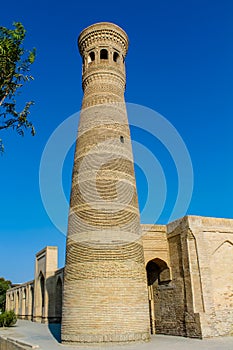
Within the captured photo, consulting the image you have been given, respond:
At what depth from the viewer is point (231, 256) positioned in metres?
13.4

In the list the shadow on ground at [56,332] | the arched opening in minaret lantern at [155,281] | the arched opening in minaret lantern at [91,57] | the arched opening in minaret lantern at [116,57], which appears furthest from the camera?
the arched opening in minaret lantern at [116,57]

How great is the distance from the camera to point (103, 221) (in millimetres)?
11227

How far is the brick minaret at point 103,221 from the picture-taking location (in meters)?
10.3

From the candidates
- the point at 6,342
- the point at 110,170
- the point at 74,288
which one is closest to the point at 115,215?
the point at 110,170

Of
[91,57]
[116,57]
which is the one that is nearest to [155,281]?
[116,57]

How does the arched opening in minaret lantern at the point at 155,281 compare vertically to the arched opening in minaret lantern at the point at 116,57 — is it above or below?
below

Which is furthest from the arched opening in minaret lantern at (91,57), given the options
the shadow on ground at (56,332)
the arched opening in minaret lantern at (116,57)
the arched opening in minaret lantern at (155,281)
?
the shadow on ground at (56,332)

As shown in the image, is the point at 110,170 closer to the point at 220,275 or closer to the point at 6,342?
the point at 220,275

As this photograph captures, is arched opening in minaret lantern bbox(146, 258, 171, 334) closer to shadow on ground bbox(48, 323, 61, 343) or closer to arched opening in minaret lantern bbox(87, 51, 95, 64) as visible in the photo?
shadow on ground bbox(48, 323, 61, 343)

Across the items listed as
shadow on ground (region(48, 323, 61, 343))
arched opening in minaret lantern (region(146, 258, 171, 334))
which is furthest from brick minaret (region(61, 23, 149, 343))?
arched opening in minaret lantern (region(146, 258, 171, 334))

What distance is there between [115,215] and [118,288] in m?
2.21

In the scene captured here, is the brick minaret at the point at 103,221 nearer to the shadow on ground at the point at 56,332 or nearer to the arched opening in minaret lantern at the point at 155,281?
the shadow on ground at the point at 56,332

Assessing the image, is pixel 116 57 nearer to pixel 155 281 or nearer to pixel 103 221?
pixel 103 221

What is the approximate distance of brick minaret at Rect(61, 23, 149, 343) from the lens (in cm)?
1028
